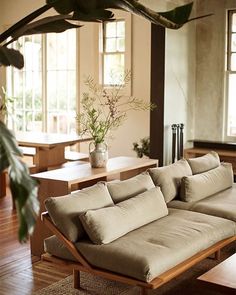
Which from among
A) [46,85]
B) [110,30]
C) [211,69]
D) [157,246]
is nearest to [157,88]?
[211,69]

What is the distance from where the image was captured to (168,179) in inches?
173

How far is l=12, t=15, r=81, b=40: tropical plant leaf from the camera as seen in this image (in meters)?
1.49

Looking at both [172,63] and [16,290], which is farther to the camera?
[172,63]

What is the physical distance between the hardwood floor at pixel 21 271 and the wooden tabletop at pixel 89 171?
696 millimetres

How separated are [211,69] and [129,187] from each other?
11.6 feet

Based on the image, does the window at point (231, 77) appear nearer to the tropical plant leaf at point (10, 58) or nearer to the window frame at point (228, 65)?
the window frame at point (228, 65)

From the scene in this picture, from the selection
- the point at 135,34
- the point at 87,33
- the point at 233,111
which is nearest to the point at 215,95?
the point at 233,111

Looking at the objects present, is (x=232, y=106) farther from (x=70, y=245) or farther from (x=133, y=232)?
(x=70, y=245)

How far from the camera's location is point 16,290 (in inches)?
140

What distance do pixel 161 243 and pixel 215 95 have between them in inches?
160

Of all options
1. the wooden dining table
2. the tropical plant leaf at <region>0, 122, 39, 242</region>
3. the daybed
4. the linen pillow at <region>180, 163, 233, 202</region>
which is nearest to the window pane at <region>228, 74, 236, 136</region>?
the linen pillow at <region>180, 163, 233, 202</region>

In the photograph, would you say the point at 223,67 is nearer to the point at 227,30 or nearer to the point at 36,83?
the point at 227,30

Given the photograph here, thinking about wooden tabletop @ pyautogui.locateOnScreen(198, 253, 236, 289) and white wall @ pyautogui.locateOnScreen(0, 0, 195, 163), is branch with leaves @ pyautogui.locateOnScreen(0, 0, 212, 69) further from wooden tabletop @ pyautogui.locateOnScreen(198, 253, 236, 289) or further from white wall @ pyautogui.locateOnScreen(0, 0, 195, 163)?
white wall @ pyautogui.locateOnScreen(0, 0, 195, 163)

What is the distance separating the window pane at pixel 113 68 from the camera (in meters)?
7.74
